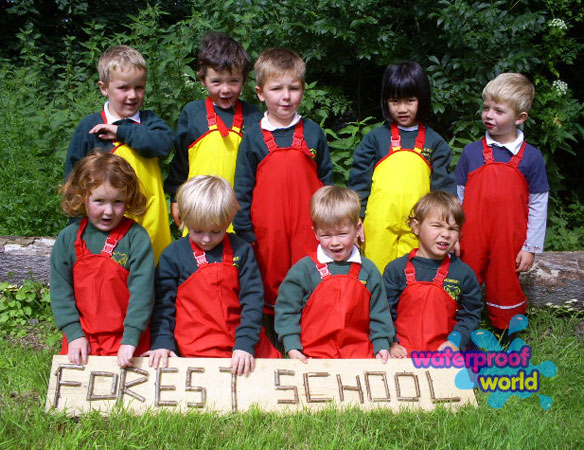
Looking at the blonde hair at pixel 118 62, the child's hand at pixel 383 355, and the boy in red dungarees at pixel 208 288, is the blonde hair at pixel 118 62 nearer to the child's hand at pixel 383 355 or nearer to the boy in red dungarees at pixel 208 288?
the boy in red dungarees at pixel 208 288

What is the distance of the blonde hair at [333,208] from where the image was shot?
11.2 ft

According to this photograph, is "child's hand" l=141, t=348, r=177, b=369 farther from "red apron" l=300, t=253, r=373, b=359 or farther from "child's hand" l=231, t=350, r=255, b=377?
"red apron" l=300, t=253, r=373, b=359

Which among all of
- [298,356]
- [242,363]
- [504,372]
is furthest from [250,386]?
[504,372]

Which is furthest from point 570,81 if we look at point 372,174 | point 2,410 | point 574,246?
point 2,410

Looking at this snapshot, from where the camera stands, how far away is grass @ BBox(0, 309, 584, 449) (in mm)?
2836

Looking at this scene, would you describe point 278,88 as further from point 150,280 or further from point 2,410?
point 2,410

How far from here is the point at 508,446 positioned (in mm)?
2838

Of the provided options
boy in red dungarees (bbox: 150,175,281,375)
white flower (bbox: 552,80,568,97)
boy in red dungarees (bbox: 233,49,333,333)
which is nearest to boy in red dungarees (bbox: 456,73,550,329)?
boy in red dungarees (bbox: 233,49,333,333)

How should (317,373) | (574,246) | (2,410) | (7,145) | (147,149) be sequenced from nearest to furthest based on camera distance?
(2,410)
(317,373)
(147,149)
(7,145)
(574,246)

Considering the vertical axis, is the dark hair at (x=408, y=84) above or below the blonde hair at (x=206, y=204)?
above

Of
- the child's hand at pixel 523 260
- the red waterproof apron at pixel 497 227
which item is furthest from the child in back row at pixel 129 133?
the child's hand at pixel 523 260

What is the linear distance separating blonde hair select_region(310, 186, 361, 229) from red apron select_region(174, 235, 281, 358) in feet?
1.95

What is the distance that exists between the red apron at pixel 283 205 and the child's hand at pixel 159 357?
2.94 ft

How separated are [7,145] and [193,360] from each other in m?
3.42
